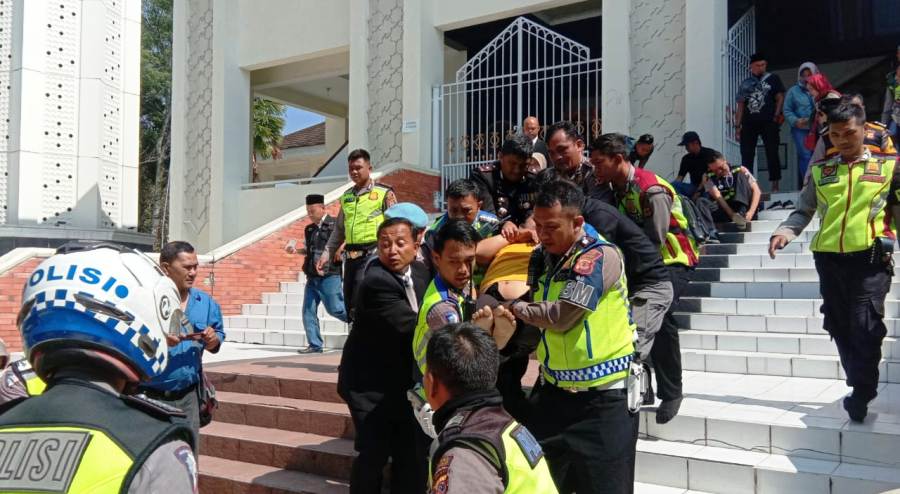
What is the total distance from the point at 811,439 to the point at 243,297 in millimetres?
7843

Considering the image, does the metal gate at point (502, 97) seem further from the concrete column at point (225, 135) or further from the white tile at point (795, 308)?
the white tile at point (795, 308)

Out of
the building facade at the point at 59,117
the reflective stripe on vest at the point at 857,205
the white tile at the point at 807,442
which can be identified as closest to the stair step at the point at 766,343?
the reflective stripe on vest at the point at 857,205

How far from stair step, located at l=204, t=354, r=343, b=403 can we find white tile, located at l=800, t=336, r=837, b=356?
369cm

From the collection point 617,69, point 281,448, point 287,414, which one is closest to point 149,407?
point 281,448

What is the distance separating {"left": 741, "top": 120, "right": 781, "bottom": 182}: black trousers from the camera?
9.44 metres

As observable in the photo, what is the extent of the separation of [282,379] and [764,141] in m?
7.05

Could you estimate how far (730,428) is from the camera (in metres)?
4.27

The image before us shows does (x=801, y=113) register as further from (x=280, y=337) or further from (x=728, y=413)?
(x=280, y=337)

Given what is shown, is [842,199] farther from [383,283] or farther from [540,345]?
[383,283]

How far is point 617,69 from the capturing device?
10.9m

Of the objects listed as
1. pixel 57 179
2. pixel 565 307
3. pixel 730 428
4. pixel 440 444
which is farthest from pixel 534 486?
pixel 57 179

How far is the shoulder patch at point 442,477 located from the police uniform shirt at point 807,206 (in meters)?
3.09

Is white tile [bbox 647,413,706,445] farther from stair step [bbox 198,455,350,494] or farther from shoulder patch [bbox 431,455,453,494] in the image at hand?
shoulder patch [bbox 431,455,453,494]

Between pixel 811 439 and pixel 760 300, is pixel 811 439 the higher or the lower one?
the lower one
